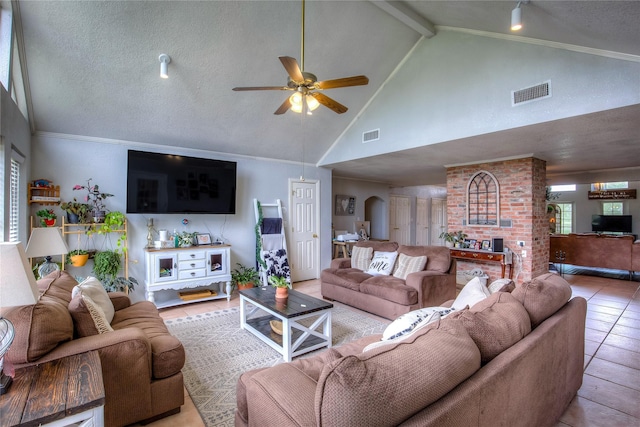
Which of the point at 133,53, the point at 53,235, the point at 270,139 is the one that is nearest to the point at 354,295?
the point at 270,139

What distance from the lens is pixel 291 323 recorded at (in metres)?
2.87

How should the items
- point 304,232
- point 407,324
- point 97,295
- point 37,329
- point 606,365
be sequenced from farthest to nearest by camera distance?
point 304,232 → point 606,365 → point 97,295 → point 407,324 → point 37,329

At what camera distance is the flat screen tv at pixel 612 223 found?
9.69 m

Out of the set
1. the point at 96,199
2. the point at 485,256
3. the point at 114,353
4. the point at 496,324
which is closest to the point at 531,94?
the point at 485,256

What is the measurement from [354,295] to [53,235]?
334cm

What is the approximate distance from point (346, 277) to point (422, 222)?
23.3 ft

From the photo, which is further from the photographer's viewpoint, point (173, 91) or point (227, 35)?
point (173, 91)

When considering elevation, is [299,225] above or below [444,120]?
below

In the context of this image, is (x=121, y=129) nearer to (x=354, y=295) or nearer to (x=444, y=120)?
(x=354, y=295)

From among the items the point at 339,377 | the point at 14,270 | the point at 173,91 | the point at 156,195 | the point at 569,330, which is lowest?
the point at 569,330

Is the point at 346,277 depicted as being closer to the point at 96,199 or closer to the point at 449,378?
the point at 449,378

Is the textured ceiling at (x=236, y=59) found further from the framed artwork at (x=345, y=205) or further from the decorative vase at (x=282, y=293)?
the framed artwork at (x=345, y=205)

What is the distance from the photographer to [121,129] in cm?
424

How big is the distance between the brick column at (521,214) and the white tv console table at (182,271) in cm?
449
